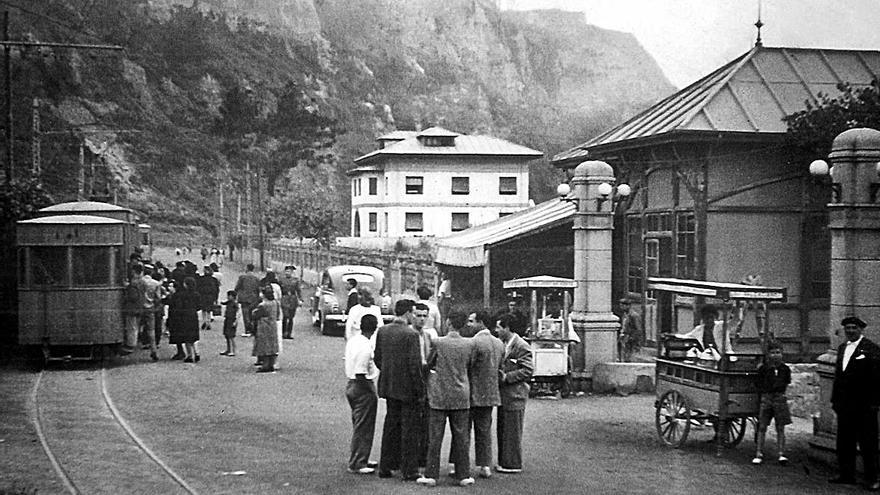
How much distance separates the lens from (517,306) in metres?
21.6

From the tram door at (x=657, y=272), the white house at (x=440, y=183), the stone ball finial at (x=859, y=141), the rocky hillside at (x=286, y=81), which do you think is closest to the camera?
the stone ball finial at (x=859, y=141)

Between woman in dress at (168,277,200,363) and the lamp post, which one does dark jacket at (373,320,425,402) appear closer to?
the lamp post

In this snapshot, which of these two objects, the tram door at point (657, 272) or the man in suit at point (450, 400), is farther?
the tram door at point (657, 272)

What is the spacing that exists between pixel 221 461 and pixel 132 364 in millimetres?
10416

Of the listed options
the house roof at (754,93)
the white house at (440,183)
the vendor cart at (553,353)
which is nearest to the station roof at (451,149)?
the white house at (440,183)

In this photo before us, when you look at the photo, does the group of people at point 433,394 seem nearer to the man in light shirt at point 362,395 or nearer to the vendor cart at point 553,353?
the man in light shirt at point 362,395

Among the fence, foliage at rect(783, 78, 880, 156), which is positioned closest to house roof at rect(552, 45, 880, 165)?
foliage at rect(783, 78, 880, 156)

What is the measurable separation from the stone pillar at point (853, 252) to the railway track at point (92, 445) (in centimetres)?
709

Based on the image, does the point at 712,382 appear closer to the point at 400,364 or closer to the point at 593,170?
the point at 400,364

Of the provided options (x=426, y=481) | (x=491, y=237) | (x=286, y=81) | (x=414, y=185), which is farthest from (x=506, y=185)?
(x=426, y=481)

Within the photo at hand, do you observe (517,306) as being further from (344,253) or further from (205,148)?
(205,148)

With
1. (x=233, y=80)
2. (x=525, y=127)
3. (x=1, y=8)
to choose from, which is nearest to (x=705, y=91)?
(x=1, y=8)

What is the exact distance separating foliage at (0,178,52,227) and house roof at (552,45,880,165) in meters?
13.7

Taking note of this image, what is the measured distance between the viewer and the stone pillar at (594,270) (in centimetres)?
1823
